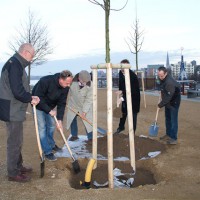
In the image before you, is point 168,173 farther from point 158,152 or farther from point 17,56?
point 17,56

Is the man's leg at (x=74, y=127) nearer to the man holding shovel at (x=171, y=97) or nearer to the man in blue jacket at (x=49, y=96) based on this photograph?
the man in blue jacket at (x=49, y=96)

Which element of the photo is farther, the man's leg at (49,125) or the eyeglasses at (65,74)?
the man's leg at (49,125)

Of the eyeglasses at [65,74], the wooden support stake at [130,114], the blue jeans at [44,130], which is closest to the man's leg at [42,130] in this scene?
the blue jeans at [44,130]

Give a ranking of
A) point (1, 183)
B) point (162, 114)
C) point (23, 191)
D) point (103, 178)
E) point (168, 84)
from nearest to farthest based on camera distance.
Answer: point (23, 191)
point (1, 183)
point (103, 178)
point (168, 84)
point (162, 114)

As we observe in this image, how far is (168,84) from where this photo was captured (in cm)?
706

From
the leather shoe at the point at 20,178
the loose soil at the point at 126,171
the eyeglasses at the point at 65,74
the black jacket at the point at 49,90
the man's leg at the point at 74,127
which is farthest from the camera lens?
the man's leg at the point at 74,127

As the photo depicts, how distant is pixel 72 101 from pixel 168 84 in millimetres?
2004

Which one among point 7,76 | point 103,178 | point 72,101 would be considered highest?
point 7,76

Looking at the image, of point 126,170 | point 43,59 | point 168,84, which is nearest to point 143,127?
point 168,84

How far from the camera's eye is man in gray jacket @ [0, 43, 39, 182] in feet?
15.1

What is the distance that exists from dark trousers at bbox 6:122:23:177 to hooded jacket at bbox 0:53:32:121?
125mm

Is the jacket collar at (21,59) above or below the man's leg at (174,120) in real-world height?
above

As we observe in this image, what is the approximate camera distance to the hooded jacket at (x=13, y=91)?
15.0 feet

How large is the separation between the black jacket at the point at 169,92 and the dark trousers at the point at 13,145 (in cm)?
337
